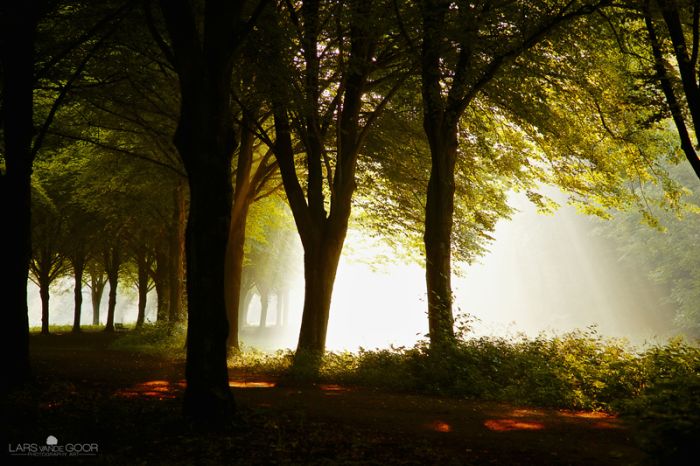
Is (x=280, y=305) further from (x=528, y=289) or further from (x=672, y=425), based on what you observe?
(x=672, y=425)

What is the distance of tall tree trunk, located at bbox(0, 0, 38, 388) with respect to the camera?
28.3ft

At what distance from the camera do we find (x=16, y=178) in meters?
9.04

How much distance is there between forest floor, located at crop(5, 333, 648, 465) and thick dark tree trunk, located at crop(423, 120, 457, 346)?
329 centimetres

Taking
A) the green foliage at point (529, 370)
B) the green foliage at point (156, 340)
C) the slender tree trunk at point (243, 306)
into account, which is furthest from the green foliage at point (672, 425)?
the slender tree trunk at point (243, 306)

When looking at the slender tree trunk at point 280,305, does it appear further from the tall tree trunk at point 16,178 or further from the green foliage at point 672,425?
the green foliage at point 672,425

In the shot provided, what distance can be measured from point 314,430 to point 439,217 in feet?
23.2

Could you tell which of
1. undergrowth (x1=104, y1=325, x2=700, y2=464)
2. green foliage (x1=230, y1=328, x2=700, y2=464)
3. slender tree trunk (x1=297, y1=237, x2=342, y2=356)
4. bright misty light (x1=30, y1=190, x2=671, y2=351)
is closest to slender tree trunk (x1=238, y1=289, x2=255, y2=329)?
bright misty light (x1=30, y1=190, x2=671, y2=351)

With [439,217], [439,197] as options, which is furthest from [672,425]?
[439,197]

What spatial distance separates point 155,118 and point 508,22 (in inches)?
453

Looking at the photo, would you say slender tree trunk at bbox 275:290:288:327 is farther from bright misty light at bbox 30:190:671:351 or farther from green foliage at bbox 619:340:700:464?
green foliage at bbox 619:340:700:464

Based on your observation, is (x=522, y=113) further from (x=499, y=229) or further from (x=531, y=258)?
(x=499, y=229)

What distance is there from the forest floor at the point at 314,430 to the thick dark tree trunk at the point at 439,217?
329cm

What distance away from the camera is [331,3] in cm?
1143

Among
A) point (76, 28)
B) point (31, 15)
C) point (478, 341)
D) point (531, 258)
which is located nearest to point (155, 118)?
point (76, 28)
